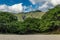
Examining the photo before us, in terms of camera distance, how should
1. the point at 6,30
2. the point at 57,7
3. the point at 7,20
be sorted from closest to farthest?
1. the point at 6,30
2. the point at 7,20
3. the point at 57,7

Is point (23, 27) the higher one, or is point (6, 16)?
point (6, 16)

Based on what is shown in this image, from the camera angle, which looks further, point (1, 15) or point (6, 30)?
point (1, 15)

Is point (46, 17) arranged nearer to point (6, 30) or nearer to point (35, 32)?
point (35, 32)

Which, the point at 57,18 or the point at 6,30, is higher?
the point at 57,18

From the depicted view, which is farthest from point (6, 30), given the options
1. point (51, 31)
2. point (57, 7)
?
point (57, 7)

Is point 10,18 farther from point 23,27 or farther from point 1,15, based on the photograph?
point 23,27

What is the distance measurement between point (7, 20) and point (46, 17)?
29.0 feet

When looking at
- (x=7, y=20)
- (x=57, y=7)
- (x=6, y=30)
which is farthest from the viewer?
(x=57, y=7)

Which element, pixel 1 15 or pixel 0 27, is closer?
pixel 0 27

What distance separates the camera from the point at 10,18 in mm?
42562

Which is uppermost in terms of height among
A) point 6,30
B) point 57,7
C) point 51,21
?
point 57,7

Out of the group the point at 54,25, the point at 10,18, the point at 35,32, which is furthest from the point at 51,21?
the point at 10,18

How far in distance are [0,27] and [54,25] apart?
1130 cm

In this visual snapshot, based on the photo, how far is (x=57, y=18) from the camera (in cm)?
4181
